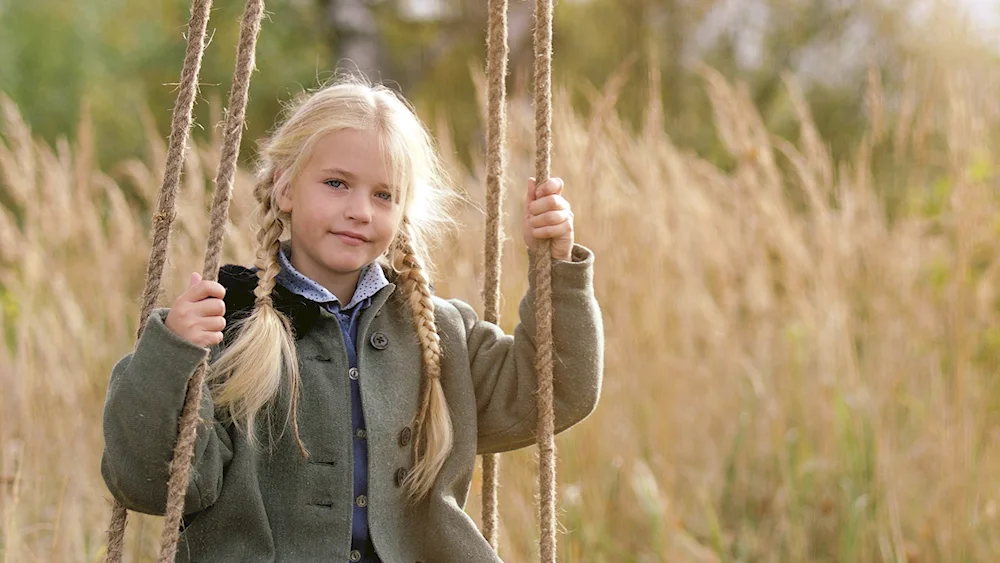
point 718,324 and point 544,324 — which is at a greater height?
point 718,324

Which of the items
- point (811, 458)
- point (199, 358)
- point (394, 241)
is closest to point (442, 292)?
point (811, 458)

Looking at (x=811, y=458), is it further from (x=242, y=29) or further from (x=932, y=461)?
(x=242, y=29)

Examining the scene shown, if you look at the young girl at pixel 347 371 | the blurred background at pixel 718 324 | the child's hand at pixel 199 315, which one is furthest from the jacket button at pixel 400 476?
the blurred background at pixel 718 324

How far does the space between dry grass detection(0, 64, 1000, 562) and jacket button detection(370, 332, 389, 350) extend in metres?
1.06

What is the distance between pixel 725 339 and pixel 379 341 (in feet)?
6.29

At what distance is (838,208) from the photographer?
3473 mm

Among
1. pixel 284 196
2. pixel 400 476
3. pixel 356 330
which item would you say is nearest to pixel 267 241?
pixel 284 196

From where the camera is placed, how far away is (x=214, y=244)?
1459 mm

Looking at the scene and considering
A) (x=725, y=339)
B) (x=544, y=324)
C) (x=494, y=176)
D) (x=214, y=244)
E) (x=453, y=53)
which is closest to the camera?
(x=214, y=244)

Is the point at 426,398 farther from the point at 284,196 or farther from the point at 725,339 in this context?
the point at 725,339

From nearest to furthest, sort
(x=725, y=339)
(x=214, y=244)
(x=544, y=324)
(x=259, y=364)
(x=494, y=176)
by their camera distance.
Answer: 1. (x=214, y=244)
2. (x=259, y=364)
3. (x=544, y=324)
4. (x=494, y=176)
5. (x=725, y=339)

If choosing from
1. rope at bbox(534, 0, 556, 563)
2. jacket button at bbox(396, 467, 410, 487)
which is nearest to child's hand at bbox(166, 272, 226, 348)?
jacket button at bbox(396, 467, 410, 487)

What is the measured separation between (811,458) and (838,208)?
76 centimetres

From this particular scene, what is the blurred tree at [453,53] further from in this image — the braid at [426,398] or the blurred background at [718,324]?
the braid at [426,398]
